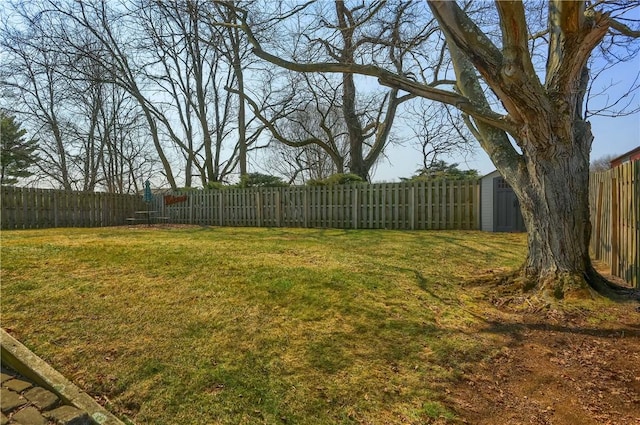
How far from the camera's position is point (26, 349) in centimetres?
258

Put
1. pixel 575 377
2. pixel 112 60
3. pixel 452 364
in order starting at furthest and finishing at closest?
pixel 112 60 < pixel 452 364 < pixel 575 377

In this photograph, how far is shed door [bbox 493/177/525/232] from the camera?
10.1 m

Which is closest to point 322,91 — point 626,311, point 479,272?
point 479,272

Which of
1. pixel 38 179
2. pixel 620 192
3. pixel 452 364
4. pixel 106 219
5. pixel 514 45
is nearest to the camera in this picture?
pixel 452 364

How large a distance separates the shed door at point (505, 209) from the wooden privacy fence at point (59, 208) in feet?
48.4

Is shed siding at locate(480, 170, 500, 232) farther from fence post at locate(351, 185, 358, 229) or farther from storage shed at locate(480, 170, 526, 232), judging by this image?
fence post at locate(351, 185, 358, 229)

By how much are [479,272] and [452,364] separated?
2938 millimetres

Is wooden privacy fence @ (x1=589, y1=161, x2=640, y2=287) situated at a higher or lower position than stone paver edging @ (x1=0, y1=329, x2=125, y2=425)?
higher

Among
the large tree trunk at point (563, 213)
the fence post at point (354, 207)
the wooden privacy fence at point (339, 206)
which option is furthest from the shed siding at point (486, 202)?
the large tree trunk at point (563, 213)

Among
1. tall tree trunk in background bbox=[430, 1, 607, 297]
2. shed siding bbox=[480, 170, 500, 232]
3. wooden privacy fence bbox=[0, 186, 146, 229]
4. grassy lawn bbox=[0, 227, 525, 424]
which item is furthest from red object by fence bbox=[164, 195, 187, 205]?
tall tree trunk in background bbox=[430, 1, 607, 297]

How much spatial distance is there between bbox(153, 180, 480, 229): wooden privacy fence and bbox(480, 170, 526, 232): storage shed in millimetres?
305

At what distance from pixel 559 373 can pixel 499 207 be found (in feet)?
27.8

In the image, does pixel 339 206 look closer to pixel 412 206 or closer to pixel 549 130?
pixel 412 206

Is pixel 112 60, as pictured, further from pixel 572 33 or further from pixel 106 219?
pixel 572 33
